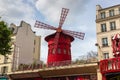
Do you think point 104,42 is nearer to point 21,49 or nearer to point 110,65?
point 110,65

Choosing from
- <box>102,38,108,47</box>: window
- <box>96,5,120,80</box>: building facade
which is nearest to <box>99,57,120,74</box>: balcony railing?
<box>96,5,120,80</box>: building facade

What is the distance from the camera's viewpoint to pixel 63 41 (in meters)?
27.5

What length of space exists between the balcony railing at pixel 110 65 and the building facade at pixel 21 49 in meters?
11.3

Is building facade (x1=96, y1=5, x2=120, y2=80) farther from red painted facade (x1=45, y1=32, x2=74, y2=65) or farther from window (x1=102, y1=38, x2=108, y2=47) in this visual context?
red painted facade (x1=45, y1=32, x2=74, y2=65)

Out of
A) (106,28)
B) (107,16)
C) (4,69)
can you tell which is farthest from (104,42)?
(4,69)

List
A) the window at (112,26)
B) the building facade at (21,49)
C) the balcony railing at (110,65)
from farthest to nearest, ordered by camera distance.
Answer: the building facade at (21,49)
the window at (112,26)
the balcony railing at (110,65)

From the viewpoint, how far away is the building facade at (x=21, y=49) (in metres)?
27.7

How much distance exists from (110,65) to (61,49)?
30.0ft

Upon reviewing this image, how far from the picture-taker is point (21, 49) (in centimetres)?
2945

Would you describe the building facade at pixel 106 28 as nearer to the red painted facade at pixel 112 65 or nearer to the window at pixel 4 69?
the red painted facade at pixel 112 65

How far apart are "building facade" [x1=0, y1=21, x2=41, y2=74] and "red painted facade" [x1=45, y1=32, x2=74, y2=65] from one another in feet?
11.7

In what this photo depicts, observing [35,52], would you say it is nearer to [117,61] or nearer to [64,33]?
[64,33]

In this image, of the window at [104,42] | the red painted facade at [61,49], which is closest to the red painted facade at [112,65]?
the window at [104,42]

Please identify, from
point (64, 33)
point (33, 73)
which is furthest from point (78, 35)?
point (33, 73)
